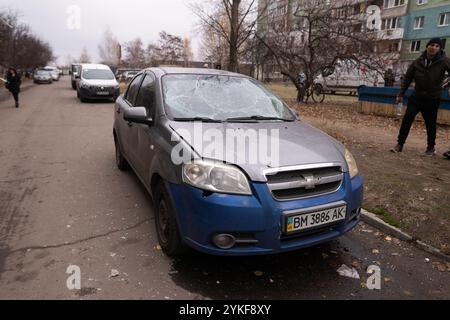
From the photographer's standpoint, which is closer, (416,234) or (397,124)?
(416,234)

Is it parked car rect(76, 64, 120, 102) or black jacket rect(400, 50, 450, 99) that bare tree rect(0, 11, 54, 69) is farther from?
black jacket rect(400, 50, 450, 99)

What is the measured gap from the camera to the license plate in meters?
2.77

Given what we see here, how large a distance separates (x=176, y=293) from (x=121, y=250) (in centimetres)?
88

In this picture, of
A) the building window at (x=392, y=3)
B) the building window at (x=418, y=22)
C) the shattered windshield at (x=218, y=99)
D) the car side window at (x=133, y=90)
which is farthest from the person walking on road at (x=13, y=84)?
the building window at (x=392, y=3)

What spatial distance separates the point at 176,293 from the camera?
286 cm

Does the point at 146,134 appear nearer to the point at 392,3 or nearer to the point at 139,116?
the point at 139,116

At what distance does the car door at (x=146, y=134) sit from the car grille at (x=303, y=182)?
138 cm

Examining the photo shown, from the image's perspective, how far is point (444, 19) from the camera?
37.1 metres

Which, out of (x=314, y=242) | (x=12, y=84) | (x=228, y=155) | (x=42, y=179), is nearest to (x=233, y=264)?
(x=314, y=242)

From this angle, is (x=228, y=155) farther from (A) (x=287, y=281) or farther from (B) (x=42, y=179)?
(B) (x=42, y=179)

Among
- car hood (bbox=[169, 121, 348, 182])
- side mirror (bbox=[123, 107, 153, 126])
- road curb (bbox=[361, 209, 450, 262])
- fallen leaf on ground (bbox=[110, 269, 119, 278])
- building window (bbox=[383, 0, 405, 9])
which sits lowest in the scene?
road curb (bbox=[361, 209, 450, 262])

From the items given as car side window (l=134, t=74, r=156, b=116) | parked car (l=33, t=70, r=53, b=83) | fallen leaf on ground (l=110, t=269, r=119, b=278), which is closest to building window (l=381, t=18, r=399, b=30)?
parked car (l=33, t=70, r=53, b=83)

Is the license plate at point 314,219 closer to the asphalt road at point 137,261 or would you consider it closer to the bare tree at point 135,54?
the asphalt road at point 137,261
